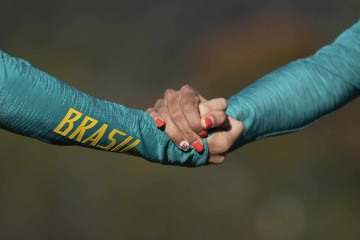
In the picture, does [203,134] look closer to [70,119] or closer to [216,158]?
[216,158]

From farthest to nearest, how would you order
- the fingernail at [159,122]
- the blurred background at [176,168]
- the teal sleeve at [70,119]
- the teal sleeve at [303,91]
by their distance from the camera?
the blurred background at [176,168], the teal sleeve at [303,91], the fingernail at [159,122], the teal sleeve at [70,119]

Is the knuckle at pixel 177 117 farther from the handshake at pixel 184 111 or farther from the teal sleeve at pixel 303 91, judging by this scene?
the teal sleeve at pixel 303 91

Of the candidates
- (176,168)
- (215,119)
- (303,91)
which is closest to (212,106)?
(215,119)

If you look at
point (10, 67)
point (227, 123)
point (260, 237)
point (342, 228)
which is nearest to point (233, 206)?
point (260, 237)

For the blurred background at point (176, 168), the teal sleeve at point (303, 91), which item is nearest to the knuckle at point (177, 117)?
the teal sleeve at point (303, 91)

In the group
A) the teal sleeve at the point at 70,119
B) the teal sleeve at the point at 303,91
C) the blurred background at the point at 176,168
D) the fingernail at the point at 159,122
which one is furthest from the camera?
the blurred background at the point at 176,168

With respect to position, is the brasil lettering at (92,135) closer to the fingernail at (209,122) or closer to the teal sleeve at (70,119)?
the teal sleeve at (70,119)

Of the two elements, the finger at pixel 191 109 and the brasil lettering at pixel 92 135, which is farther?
the finger at pixel 191 109

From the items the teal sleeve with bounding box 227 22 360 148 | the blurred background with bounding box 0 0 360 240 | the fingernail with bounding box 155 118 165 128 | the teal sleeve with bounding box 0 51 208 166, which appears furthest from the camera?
the blurred background with bounding box 0 0 360 240

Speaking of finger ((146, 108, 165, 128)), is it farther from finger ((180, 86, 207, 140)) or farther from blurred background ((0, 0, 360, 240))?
blurred background ((0, 0, 360, 240))

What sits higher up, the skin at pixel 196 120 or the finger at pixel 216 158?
the skin at pixel 196 120

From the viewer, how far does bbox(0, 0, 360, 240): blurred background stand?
3807 millimetres

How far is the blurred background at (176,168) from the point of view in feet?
12.5

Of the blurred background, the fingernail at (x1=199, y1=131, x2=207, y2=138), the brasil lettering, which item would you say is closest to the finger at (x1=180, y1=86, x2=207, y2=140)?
the fingernail at (x1=199, y1=131, x2=207, y2=138)
